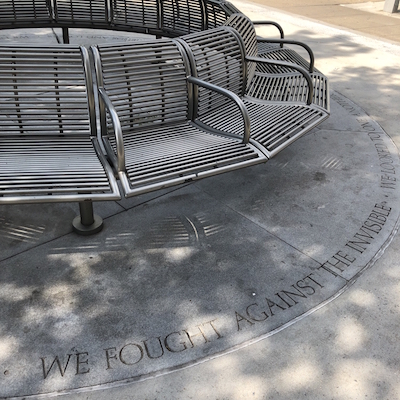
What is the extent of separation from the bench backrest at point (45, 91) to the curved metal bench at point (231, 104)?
39.2 inches

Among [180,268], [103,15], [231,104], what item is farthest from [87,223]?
[103,15]

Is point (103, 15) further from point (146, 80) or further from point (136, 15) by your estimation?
point (146, 80)

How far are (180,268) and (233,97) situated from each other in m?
1.54

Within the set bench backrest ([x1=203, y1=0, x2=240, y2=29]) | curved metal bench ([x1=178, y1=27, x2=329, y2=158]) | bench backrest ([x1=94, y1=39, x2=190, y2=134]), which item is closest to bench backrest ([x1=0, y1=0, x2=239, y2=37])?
bench backrest ([x1=203, y1=0, x2=240, y2=29])

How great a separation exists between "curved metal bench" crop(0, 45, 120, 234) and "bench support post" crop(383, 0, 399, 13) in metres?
12.1

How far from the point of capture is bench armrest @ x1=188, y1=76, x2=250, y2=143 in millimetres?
3926

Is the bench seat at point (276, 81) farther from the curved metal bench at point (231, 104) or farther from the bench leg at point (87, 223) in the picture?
the bench leg at point (87, 223)

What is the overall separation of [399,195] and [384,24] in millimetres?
8961

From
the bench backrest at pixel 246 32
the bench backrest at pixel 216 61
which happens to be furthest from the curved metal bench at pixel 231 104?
the bench backrest at pixel 246 32

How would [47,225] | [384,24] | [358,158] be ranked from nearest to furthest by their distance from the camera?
[47,225], [358,158], [384,24]

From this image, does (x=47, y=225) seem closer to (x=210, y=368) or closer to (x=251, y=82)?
(x=210, y=368)

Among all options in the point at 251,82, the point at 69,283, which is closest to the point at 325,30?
the point at 251,82

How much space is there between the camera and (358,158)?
17.3ft

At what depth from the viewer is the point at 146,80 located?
4.23m
